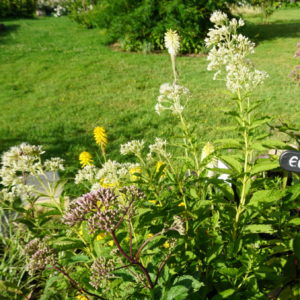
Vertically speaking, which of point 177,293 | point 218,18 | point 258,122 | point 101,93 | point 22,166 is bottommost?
point 101,93

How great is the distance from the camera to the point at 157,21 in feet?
31.6

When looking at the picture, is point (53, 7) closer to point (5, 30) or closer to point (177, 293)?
point (5, 30)

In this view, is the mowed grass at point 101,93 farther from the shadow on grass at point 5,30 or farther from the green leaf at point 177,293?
the green leaf at point 177,293

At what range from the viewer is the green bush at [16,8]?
18.4m

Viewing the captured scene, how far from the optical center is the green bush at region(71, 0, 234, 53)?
909cm

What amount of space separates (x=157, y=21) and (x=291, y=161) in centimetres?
936

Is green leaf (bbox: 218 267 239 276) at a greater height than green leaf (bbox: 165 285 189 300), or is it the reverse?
green leaf (bbox: 165 285 189 300)

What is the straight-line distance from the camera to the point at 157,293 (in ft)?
3.61

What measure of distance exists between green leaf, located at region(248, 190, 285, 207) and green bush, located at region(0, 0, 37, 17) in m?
20.4

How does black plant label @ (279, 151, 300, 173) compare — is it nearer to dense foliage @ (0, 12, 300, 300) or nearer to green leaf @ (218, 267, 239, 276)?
dense foliage @ (0, 12, 300, 300)

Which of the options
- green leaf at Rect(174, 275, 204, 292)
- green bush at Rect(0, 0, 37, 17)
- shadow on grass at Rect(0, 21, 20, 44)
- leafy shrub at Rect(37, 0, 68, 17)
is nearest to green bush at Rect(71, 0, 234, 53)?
shadow on grass at Rect(0, 21, 20, 44)

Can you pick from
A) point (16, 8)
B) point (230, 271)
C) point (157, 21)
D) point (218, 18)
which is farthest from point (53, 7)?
point (230, 271)

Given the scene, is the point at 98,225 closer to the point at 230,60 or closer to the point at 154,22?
the point at 230,60

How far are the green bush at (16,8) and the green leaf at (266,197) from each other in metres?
20.4
